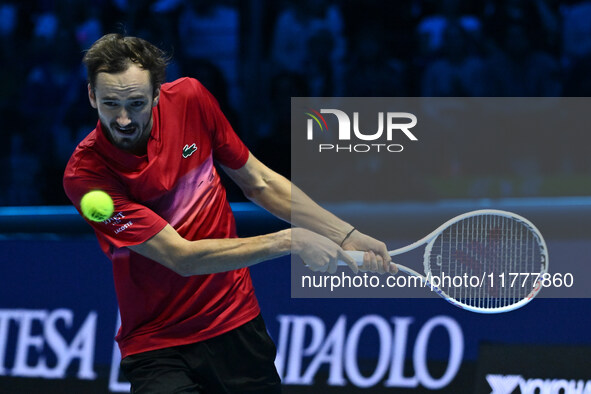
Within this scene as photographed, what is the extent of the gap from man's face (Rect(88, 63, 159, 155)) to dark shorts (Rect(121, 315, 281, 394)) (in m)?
0.74

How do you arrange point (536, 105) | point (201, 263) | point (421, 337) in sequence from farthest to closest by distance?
1. point (536, 105)
2. point (421, 337)
3. point (201, 263)

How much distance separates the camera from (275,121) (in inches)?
236

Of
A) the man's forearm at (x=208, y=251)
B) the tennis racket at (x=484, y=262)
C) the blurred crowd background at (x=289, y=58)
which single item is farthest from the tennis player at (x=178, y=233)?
the blurred crowd background at (x=289, y=58)

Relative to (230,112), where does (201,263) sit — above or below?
below

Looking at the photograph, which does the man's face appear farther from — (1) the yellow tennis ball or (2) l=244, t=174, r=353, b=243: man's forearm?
(2) l=244, t=174, r=353, b=243: man's forearm

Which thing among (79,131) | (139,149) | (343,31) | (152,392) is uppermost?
(343,31)

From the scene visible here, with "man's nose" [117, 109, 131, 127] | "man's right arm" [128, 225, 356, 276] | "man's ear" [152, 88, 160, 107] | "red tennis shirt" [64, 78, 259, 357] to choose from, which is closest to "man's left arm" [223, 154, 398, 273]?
"red tennis shirt" [64, 78, 259, 357]

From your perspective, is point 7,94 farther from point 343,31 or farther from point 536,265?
point 536,265

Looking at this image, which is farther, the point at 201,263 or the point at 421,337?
the point at 421,337

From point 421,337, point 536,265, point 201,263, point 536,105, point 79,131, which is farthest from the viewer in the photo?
point 79,131

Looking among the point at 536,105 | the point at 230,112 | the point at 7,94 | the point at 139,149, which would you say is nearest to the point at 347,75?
the point at 230,112

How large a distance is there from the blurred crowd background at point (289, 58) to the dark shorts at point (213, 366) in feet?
8.25


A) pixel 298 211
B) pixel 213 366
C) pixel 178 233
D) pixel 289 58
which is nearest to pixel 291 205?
pixel 298 211

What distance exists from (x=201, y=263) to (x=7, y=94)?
14.2 feet
